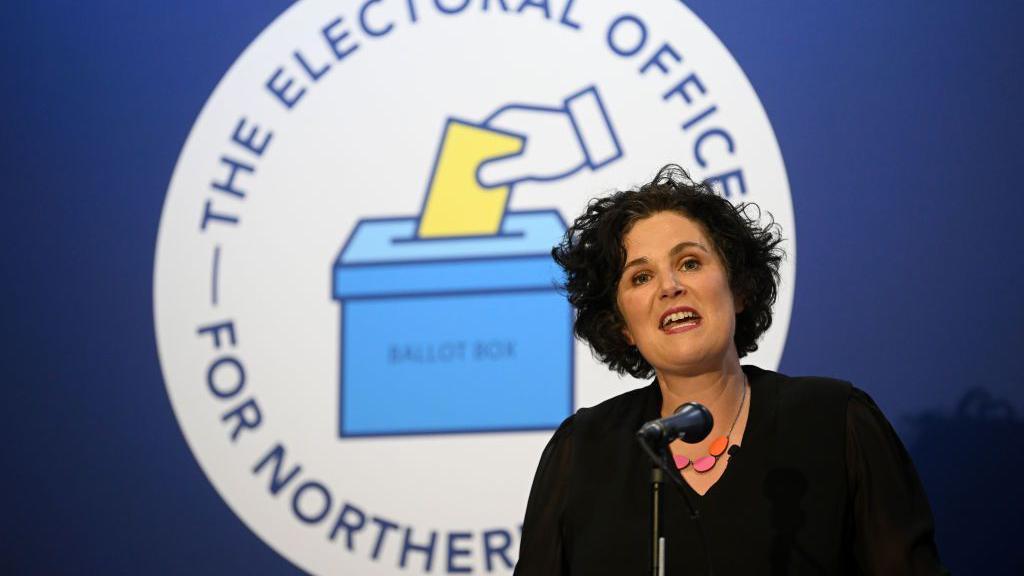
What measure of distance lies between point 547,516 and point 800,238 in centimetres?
101

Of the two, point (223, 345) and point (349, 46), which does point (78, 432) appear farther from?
point (349, 46)

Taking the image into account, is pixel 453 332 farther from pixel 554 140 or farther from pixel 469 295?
pixel 554 140

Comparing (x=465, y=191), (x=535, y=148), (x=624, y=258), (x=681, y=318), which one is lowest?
(x=681, y=318)

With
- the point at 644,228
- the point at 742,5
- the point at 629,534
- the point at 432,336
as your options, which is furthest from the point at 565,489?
the point at 742,5

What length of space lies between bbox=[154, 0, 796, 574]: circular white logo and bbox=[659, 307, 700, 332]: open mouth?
2.52 feet

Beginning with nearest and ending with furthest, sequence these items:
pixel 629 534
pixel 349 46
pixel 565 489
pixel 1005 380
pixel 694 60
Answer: pixel 629 534 < pixel 565 489 < pixel 1005 380 < pixel 694 60 < pixel 349 46

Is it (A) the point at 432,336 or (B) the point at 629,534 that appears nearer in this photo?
(B) the point at 629,534

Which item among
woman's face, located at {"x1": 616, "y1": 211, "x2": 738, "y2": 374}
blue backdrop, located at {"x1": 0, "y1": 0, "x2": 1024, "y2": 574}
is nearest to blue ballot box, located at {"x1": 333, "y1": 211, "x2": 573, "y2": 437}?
blue backdrop, located at {"x1": 0, "y1": 0, "x2": 1024, "y2": 574}

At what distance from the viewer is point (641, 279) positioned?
2.16 m

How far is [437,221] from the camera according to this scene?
2.99 meters

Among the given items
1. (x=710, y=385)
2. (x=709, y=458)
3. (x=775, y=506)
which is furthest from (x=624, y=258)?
(x=775, y=506)

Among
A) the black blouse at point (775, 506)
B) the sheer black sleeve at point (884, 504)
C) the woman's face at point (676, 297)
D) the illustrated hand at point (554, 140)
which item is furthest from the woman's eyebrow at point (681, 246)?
the illustrated hand at point (554, 140)

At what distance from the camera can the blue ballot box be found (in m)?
2.89

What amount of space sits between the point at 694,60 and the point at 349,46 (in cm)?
92
